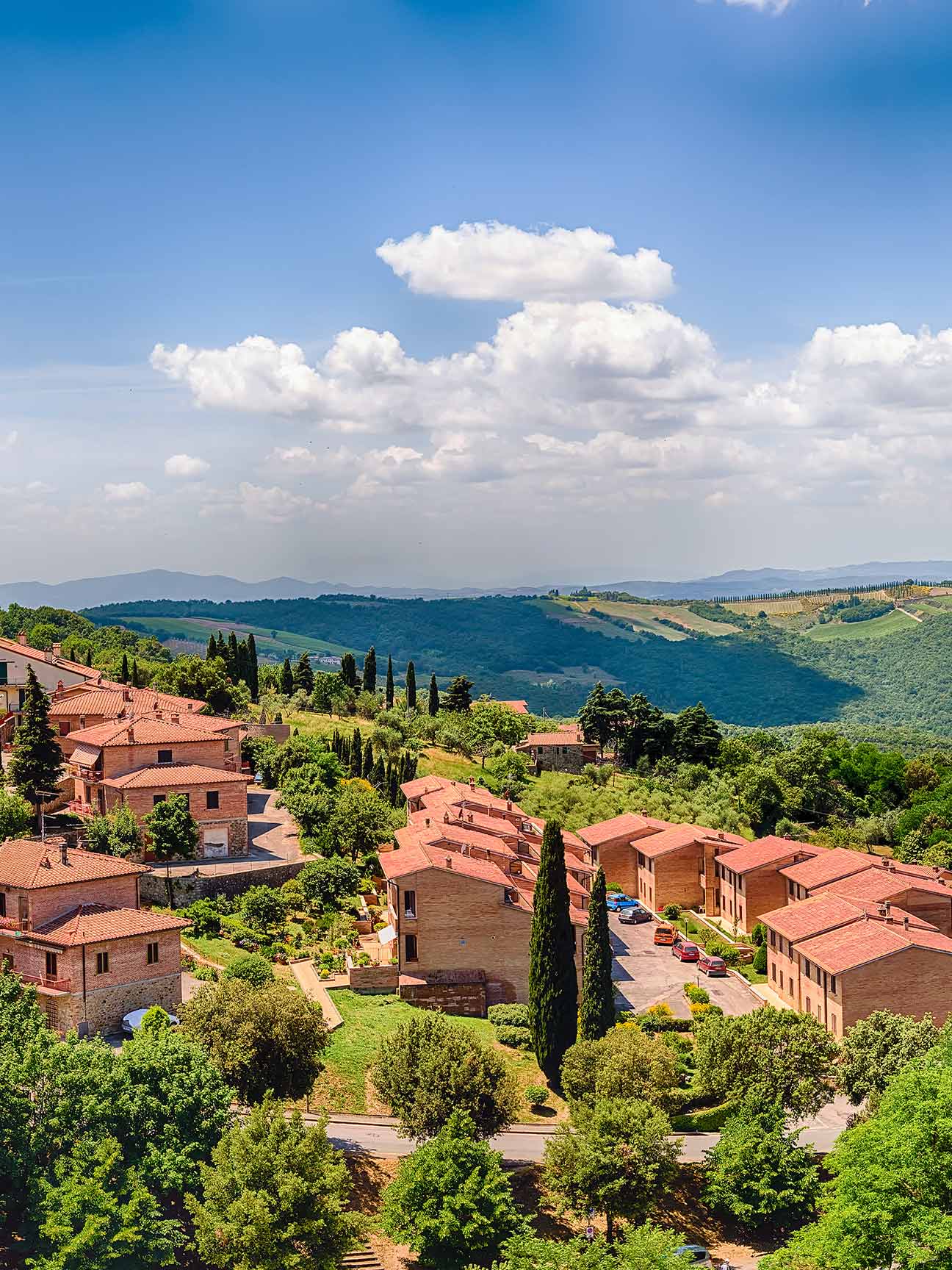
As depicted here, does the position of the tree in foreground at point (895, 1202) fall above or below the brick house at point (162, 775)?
below

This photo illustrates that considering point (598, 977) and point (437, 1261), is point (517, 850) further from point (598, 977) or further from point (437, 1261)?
point (437, 1261)

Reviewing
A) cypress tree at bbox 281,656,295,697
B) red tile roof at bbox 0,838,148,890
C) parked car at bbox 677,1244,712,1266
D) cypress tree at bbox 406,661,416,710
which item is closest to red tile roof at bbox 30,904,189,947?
red tile roof at bbox 0,838,148,890

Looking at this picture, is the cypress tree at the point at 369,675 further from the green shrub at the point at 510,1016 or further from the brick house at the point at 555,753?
the green shrub at the point at 510,1016

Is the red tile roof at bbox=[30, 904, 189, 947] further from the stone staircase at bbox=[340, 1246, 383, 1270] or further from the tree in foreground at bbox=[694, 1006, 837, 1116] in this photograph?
the tree in foreground at bbox=[694, 1006, 837, 1116]

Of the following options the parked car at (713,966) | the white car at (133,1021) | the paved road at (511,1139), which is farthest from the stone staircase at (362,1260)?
the parked car at (713,966)

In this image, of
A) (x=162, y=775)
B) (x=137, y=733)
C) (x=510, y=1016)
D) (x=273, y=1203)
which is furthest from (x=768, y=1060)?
(x=137, y=733)

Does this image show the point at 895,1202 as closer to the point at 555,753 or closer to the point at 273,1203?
the point at 273,1203
